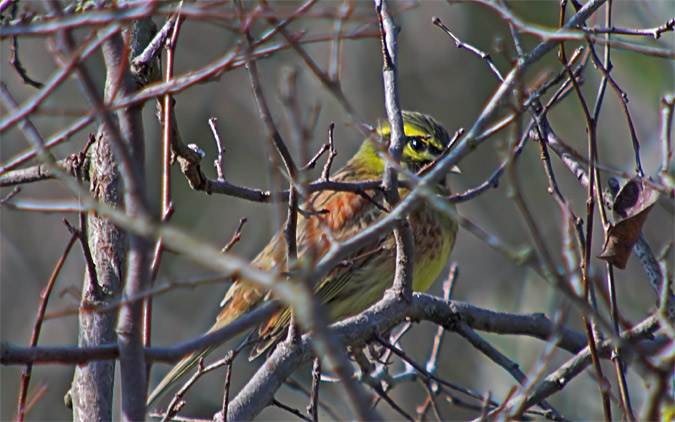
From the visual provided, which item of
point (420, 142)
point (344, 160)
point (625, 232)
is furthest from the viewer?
point (344, 160)

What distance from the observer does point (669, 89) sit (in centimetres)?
873

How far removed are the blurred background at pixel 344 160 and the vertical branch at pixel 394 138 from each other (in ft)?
13.0

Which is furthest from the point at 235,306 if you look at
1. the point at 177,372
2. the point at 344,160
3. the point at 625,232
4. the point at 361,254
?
the point at 344,160

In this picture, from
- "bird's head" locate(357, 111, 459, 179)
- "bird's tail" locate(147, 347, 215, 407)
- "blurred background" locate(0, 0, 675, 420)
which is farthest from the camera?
"blurred background" locate(0, 0, 675, 420)

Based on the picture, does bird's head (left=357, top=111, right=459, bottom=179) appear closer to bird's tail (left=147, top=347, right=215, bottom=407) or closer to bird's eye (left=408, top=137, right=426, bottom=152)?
bird's eye (left=408, top=137, right=426, bottom=152)

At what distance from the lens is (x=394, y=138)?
3.17 metres

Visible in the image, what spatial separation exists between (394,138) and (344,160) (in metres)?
6.86

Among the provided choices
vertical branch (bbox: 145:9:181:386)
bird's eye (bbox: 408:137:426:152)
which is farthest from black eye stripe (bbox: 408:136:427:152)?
vertical branch (bbox: 145:9:181:386)

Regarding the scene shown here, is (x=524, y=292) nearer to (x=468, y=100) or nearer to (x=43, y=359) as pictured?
(x=468, y=100)

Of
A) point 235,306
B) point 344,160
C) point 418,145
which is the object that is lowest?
point 235,306

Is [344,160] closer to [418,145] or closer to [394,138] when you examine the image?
[418,145]

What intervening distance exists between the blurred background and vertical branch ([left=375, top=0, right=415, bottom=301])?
13.0 feet

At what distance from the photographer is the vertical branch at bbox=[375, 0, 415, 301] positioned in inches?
124

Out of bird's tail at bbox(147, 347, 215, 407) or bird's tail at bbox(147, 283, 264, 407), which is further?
bird's tail at bbox(147, 283, 264, 407)
